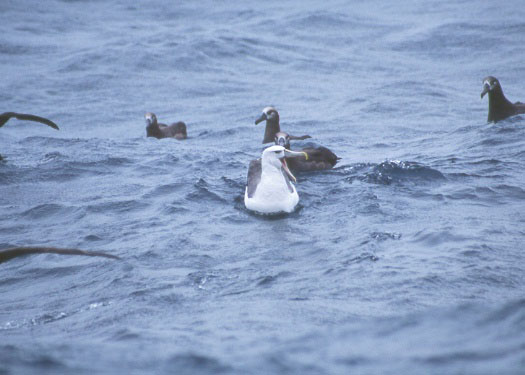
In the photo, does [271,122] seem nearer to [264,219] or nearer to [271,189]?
[271,189]

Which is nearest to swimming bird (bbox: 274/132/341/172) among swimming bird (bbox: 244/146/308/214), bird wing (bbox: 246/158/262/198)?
bird wing (bbox: 246/158/262/198)

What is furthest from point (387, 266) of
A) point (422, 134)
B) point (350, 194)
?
point (422, 134)

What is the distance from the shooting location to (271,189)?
10.6 meters

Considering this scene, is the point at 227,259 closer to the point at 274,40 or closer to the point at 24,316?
the point at 24,316

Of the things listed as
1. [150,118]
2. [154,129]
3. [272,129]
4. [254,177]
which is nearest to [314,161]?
[254,177]

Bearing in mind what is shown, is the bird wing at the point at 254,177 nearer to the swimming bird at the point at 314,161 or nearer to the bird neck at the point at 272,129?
the swimming bird at the point at 314,161

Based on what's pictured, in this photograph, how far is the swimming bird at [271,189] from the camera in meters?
10.5

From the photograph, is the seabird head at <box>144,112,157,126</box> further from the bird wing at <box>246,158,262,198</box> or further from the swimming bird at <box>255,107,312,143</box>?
the bird wing at <box>246,158,262,198</box>

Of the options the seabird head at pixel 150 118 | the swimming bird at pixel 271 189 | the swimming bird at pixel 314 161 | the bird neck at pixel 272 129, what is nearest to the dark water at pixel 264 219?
the swimming bird at pixel 314 161

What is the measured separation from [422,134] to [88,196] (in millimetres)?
7181

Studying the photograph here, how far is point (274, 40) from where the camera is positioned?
93.8ft

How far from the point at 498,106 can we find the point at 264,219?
6.68 metres

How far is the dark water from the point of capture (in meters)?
5.39

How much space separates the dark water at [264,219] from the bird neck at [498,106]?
35 cm
